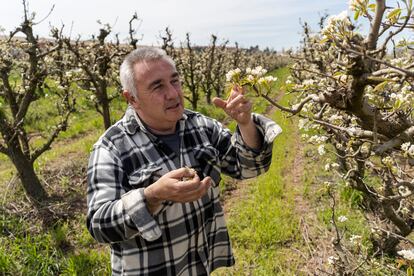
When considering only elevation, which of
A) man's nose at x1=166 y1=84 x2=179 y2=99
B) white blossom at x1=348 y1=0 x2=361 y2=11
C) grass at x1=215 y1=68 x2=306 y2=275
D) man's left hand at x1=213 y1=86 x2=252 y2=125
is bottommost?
grass at x1=215 y1=68 x2=306 y2=275

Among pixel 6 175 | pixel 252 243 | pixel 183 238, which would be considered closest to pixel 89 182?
pixel 183 238

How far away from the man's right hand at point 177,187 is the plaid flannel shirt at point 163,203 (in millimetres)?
91

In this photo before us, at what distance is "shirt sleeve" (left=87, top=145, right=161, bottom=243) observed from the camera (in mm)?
1740

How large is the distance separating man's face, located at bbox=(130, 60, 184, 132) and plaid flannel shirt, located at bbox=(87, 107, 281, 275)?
15 centimetres

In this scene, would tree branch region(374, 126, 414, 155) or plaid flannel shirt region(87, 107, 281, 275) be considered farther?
plaid flannel shirt region(87, 107, 281, 275)

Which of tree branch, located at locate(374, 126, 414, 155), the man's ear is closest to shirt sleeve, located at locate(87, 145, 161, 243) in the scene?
the man's ear

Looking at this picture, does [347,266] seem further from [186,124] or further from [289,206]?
[289,206]

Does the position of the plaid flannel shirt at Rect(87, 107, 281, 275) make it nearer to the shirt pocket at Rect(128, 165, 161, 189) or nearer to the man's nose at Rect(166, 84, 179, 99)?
the shirt pocket at Rect(128, 165, 161, 189)

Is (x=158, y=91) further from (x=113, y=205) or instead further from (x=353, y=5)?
(x=353, y=5)

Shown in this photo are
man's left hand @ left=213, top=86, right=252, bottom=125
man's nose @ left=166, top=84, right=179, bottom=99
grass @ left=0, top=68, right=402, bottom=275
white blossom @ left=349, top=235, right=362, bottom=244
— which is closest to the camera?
man's left hand @ left=213, top=86, right=252, bottom=125

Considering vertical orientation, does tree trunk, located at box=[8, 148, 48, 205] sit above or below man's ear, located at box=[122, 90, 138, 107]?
below

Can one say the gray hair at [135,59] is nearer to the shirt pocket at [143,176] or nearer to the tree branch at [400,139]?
the shirt pocket at [143,176]

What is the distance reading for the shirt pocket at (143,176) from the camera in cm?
203

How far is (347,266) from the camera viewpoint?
303 centimetres
